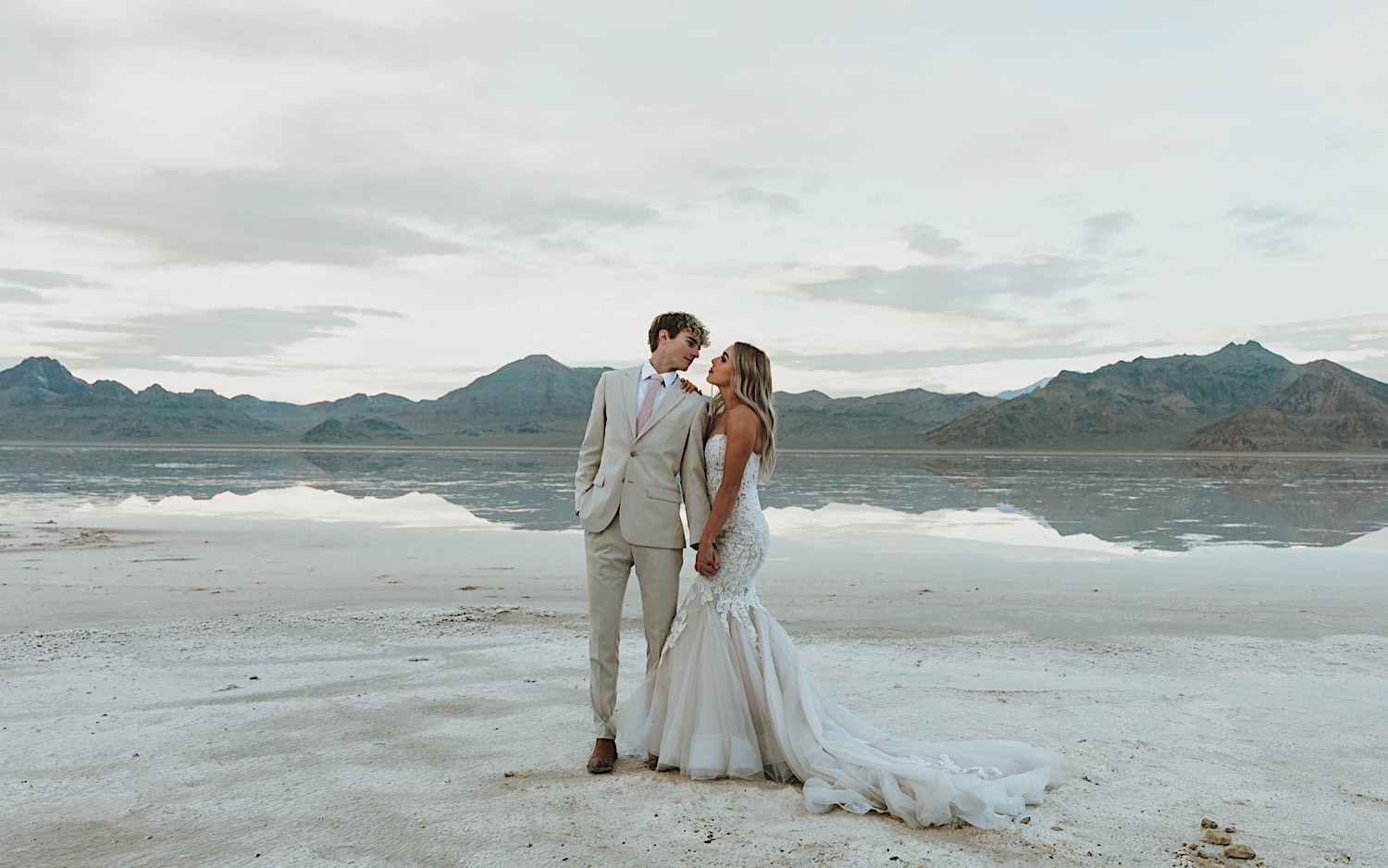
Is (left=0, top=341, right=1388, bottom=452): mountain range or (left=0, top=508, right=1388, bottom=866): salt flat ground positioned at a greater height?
(left=0, top=341, right=1388, bottom=452): mountain range

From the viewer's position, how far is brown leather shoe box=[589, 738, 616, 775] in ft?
13.6

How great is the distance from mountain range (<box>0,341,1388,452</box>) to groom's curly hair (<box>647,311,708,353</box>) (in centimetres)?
9045

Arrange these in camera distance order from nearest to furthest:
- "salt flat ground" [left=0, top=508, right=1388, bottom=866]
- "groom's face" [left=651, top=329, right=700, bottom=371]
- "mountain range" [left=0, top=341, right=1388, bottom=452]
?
"salt flat ground" [left=0, top=508, right=1388, bottom=866] → "groom's face" [left=651, top=329, right=700, bottom=371] → "mountain range" [left=0, top=341, right=1388, bottom=452]

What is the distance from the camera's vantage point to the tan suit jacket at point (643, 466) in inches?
168

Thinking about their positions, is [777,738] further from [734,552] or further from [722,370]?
[722,370]

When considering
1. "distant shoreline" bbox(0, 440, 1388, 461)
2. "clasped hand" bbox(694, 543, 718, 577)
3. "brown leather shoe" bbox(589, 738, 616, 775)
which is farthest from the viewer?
"distant shoreline" bbox(0, 440, 1388, 461)

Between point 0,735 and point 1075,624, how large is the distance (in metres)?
6.74

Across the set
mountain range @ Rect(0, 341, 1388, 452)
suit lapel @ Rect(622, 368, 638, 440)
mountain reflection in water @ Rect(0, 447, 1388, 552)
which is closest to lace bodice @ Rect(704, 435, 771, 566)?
suit lapel @ Rect(622, 368, 638, 440)

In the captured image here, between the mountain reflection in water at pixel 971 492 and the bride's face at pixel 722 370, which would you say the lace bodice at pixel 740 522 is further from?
the mountain reflection in water at pixel 971 492

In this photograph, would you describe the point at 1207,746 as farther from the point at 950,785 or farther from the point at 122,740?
the point at 122,740

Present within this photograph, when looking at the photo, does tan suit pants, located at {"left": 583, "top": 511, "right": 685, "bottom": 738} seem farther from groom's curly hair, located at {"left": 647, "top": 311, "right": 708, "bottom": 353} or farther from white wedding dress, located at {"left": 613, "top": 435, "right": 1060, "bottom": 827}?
groom's curly hair, located at {"left": 647, "top": 311, "right": 708, "bottom": 353}

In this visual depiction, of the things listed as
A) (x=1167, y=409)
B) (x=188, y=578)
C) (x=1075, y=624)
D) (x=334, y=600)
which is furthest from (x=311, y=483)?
(x=1167, y=409)

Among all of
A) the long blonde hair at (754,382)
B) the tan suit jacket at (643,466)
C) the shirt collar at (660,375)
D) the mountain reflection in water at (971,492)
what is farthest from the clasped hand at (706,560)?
the mountain reflection in water at (971,492)

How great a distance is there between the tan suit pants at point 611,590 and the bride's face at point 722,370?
28.2 inches
